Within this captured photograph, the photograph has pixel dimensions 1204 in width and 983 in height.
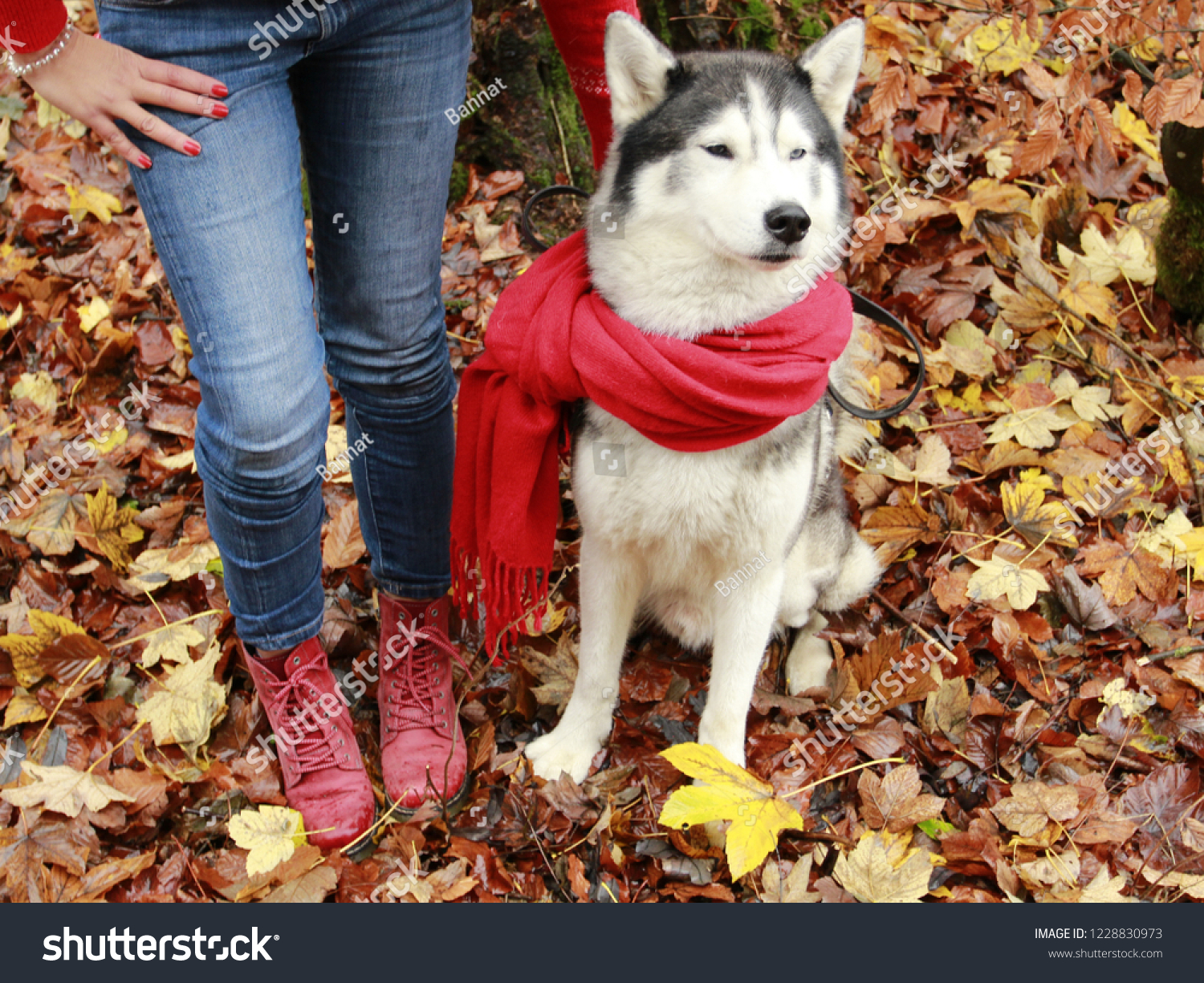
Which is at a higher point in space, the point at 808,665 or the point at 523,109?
the point at 523,109

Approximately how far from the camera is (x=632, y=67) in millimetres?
1921

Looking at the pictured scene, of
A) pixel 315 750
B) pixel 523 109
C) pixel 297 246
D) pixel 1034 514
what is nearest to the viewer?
pixel 297 246

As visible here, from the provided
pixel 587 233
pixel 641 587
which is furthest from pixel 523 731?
pixel 587 233

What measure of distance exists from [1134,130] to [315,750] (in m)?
3.62

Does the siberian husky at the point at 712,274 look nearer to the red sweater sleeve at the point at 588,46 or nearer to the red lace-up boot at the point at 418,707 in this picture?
the red sweater sleeve at the point at 588,46

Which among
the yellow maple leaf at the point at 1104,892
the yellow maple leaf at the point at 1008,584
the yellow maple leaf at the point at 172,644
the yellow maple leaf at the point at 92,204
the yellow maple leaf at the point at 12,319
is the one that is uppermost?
the yellow maple leaf at the point at 92,204

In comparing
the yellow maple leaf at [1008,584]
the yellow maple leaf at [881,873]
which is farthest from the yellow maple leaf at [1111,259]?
the yellow maple leaf at [881,873]

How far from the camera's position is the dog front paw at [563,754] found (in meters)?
2.33

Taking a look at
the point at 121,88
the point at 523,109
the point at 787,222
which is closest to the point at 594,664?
the point at 787,222

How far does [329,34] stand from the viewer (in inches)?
65.3

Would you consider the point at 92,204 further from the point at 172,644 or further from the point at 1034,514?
the point at 1034,514

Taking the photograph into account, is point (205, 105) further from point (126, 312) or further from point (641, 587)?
point (126, 312)

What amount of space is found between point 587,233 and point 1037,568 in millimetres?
1589

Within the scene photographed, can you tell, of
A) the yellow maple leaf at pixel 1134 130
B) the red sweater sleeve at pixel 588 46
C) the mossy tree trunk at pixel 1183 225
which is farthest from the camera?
the yellow maple leaf at pixel 1134 130
